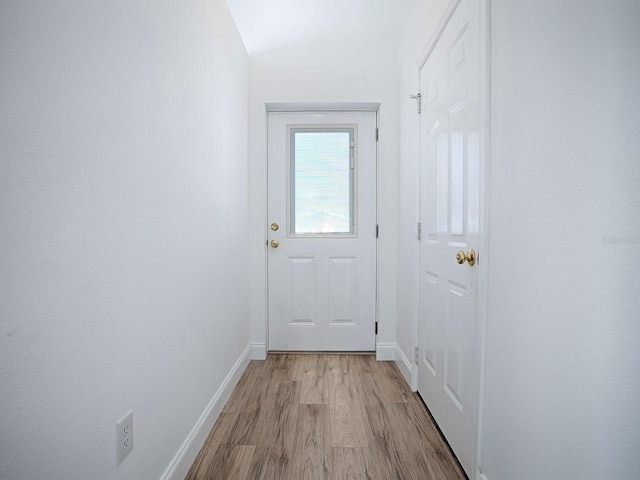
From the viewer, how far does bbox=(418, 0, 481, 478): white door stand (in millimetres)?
1462

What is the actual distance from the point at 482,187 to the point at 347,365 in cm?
183

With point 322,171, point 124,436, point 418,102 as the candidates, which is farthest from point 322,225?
point 124,436

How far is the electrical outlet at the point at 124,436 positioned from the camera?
1020mm

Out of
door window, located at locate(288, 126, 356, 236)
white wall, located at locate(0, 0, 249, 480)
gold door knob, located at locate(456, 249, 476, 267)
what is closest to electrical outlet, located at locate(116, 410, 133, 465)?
white wall, located at locate(0, 0, 249, 480)

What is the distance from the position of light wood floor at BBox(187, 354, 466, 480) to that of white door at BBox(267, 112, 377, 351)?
476mm

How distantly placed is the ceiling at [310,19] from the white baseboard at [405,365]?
2318mm

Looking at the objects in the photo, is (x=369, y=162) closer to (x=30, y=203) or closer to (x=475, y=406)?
(x=475, y=406)

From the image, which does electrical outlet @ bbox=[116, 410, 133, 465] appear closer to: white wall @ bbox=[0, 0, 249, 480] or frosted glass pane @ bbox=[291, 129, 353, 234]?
white wall @ bbox=[0, 0, 249, 480]

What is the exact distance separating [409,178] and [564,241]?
5.48 ft

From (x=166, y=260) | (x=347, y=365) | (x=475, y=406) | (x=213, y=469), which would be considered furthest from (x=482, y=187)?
(x=347, y=365)

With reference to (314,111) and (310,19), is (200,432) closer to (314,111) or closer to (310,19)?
(314,111)

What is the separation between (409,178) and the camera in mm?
2512

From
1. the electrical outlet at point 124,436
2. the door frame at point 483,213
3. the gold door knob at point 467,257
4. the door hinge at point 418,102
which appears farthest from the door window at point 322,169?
the electrical outlet at point 124,436

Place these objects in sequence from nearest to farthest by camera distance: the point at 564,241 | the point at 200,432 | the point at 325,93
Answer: the point at 564,241 → the point at 200,432 → the point at 325,93
